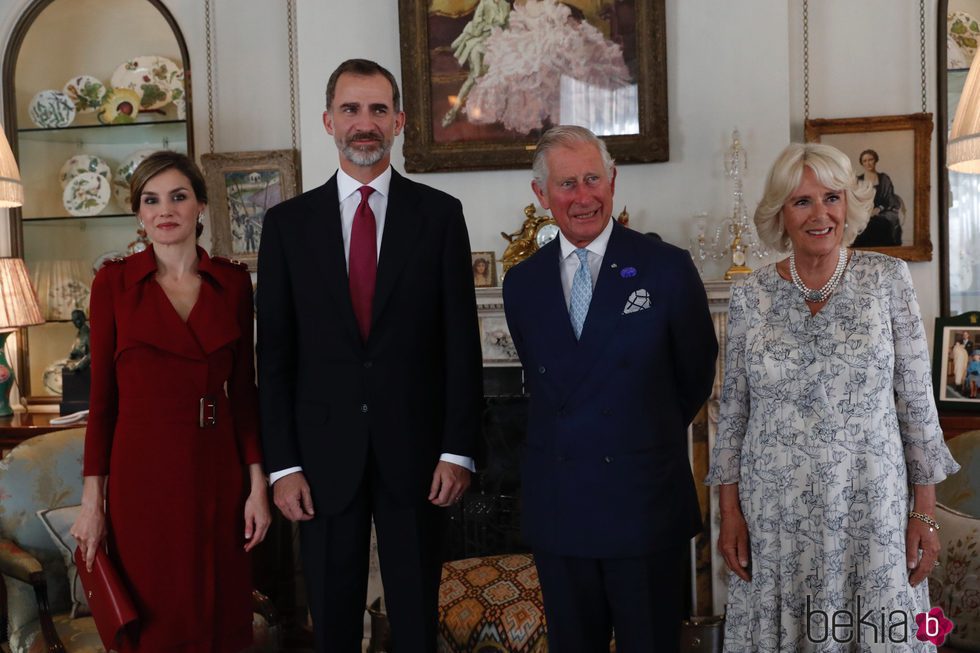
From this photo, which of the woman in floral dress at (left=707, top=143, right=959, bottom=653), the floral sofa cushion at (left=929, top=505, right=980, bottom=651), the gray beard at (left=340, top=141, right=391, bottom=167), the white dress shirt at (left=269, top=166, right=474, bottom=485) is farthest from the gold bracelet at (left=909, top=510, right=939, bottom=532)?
the gray beard at (left=340, top=141, right=391, bottom=167)

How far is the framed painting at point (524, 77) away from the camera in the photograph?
3504 millimetres

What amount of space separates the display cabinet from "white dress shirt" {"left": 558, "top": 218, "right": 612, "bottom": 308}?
114 inches

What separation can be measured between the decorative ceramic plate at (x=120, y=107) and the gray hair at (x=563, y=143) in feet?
9.71

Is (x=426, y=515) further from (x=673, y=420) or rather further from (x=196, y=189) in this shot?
(x=196, y=189)

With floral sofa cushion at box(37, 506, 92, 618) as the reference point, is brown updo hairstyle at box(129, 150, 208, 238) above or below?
above

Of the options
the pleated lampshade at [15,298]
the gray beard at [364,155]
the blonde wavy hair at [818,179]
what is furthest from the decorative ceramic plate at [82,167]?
the blonde wavy hair at [818,179]

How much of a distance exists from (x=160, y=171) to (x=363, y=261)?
1.87ft

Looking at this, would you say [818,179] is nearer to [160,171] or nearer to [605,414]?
[605,414]

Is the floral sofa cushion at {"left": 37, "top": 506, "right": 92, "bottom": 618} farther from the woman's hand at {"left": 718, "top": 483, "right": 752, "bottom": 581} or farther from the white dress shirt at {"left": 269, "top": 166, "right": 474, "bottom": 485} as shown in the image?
the woman's hand at {"left": 718, "top": 483, "right": 752, "bottom": 581}

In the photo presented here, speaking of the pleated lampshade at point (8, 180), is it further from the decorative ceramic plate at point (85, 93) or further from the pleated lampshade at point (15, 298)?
the decorative ceramic plate at point (85, 93)

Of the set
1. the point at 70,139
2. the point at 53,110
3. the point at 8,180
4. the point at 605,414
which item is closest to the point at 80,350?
the point at 8,180

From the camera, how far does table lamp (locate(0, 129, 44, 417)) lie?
3.68 meters

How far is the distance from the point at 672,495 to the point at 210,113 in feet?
10.2

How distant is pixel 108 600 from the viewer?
203cm
